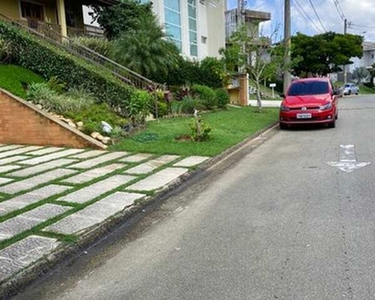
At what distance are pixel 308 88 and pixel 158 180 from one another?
9.47 m

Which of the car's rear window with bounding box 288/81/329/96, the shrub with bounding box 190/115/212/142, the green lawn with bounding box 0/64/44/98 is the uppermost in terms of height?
the green lawn with bounding box 0/64/44/98

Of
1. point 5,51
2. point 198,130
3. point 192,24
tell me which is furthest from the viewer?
point 192,24

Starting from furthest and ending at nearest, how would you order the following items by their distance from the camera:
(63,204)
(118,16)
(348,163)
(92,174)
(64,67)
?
(118,16) < (64,67) < (348,163) < (92,174) < (63,204)

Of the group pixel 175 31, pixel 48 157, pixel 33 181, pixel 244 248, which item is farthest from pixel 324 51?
pixel 244 248

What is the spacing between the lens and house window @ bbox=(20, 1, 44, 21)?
19481 mm

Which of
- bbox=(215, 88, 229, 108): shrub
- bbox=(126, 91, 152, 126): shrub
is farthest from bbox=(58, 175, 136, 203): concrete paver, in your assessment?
bbox=(215, 88, 229, 108): shrub

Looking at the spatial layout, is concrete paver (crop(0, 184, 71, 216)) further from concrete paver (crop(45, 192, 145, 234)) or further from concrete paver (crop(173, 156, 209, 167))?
concrete paver (crop(173, 156, 209, 167))

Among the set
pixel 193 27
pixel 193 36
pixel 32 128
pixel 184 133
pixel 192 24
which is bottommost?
pixel 184 133

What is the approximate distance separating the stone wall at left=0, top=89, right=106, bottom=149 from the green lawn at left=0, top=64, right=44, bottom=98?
65 cm

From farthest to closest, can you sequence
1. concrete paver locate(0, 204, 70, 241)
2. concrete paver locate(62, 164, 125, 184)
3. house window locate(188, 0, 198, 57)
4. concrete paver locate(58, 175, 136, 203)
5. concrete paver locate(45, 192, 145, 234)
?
house window locate(188, 0, 198, 57)
concrete paver locate(62, 164, 125, 184)
concrete paver locate(58, 175, 136, 203)
concrete paver locate(45, 192, 145, 234)
concrete paver locate(0, 204, 70, 241)

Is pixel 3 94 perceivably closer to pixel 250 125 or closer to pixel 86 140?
pixel 86 140

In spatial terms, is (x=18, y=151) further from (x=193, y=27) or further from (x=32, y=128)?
(x=193, y=27)

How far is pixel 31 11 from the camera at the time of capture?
65.8 ft

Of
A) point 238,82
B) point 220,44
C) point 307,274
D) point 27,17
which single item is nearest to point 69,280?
point 307,274
